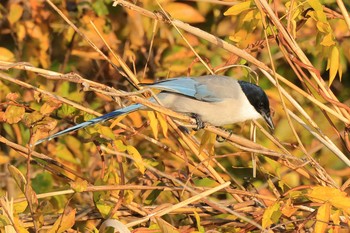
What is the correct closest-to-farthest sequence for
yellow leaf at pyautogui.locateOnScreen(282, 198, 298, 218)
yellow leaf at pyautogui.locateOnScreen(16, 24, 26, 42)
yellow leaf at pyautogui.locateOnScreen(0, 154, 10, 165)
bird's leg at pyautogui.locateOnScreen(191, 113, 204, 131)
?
yellow leaf at pyautogui.locateOnScreen(282, 198, 298, 218) < bird's leg at pyautogui.locateOnScreen(191, 113, 204, 131) < yellow leaf at pyautogui.locateOnScreen(0, 154, 10, 165) < yellow leaf at pyautogui.locateOnScreen(16, 24, 26, 42)

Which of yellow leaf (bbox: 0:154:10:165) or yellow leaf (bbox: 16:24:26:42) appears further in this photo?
yellow leaf (bbox: 16:24:26:42)

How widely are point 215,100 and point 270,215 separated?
1.20 metres

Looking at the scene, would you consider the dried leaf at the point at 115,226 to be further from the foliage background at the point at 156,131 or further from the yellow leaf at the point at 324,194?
the yellow leaf at the point at 324,194

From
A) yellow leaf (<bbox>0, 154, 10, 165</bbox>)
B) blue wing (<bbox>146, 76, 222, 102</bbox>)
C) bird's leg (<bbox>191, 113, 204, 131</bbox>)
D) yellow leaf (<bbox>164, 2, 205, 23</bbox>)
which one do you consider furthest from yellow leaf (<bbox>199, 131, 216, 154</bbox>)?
yellow leaf (<bbox>164, 2, 205, 23</bbox>)

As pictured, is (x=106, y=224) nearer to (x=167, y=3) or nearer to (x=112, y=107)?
(x=112, y=107)

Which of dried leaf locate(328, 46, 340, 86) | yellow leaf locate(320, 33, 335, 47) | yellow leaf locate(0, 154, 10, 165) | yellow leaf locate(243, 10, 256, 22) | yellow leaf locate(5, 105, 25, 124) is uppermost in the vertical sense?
yellow leaf locate(243, 10, 256, 22)

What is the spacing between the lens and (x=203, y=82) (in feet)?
12.7

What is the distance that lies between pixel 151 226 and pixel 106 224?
0.87 ft

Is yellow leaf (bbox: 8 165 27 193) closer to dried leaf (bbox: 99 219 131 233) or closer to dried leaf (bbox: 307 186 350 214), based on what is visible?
dried leaf (bbox: 99 219 131 233)

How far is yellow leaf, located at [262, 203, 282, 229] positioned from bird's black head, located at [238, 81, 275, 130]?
1.05m

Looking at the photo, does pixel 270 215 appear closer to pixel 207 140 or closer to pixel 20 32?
pixel 207 140

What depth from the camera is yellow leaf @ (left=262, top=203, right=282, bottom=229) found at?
8.89 feet

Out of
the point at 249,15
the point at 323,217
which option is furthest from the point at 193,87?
the point at 323,217

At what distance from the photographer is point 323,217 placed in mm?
2641
